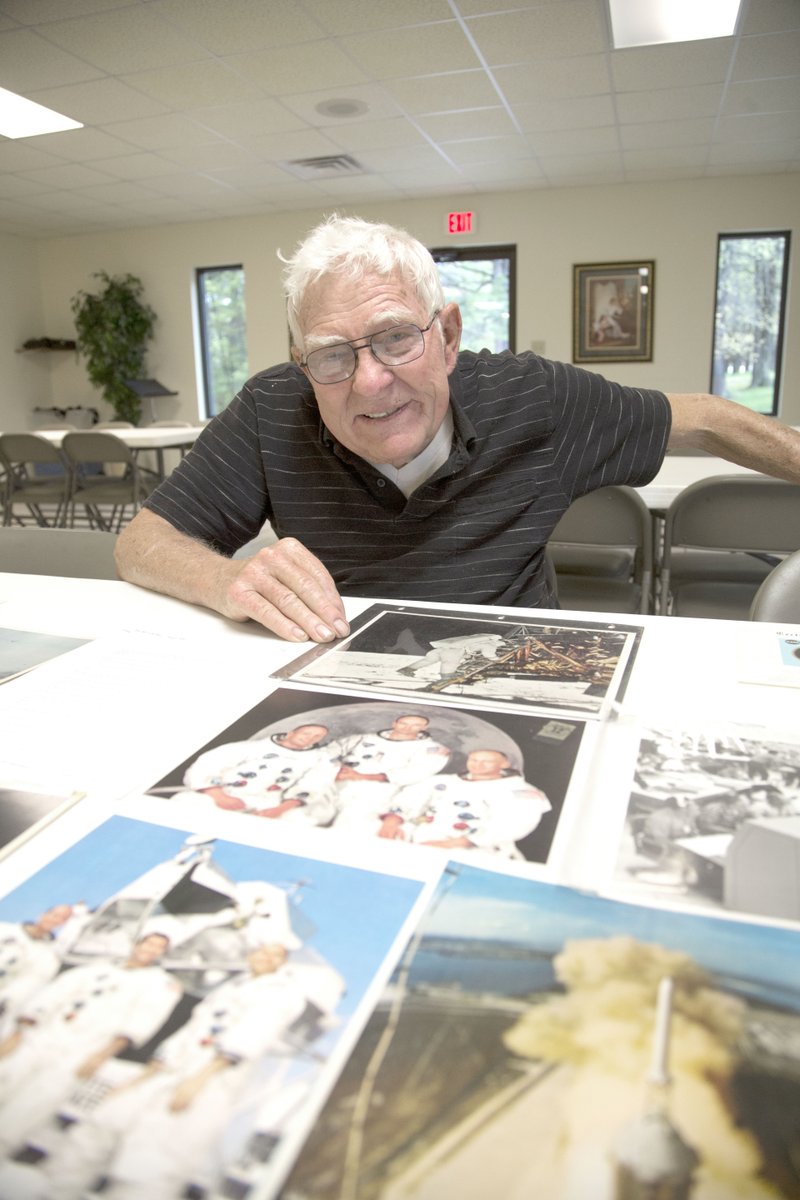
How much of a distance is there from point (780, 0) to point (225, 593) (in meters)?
3.99

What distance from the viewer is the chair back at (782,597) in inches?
41.8

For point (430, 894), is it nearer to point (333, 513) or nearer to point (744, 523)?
point (333, 513)

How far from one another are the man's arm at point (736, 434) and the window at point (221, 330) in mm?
7213

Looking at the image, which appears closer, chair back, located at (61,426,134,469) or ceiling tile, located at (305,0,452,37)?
ceiling tile, located at (305,0,452,37)

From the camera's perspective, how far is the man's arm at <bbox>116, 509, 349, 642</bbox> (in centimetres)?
94

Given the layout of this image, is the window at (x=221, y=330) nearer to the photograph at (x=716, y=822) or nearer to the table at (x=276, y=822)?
the table at (x=276, y=822)

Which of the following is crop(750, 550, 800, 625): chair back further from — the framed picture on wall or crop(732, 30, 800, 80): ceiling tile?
the framed picture on wall

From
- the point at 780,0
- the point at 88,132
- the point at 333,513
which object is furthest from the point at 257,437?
the point at 88,132

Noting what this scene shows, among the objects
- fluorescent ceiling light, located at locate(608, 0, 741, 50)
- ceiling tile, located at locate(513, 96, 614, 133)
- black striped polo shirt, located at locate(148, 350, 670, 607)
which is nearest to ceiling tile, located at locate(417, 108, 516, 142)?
ceiling tile, located at locate(513, 96, 614, 133)

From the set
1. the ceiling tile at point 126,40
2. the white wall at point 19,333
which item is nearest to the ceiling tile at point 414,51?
the ceiling tile at point 126,40

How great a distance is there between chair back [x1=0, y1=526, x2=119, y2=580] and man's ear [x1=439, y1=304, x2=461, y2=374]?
0.68m

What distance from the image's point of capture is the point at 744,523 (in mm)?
2154

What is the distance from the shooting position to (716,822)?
52 centimetres

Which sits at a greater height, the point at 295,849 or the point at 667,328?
the point at 667,328
